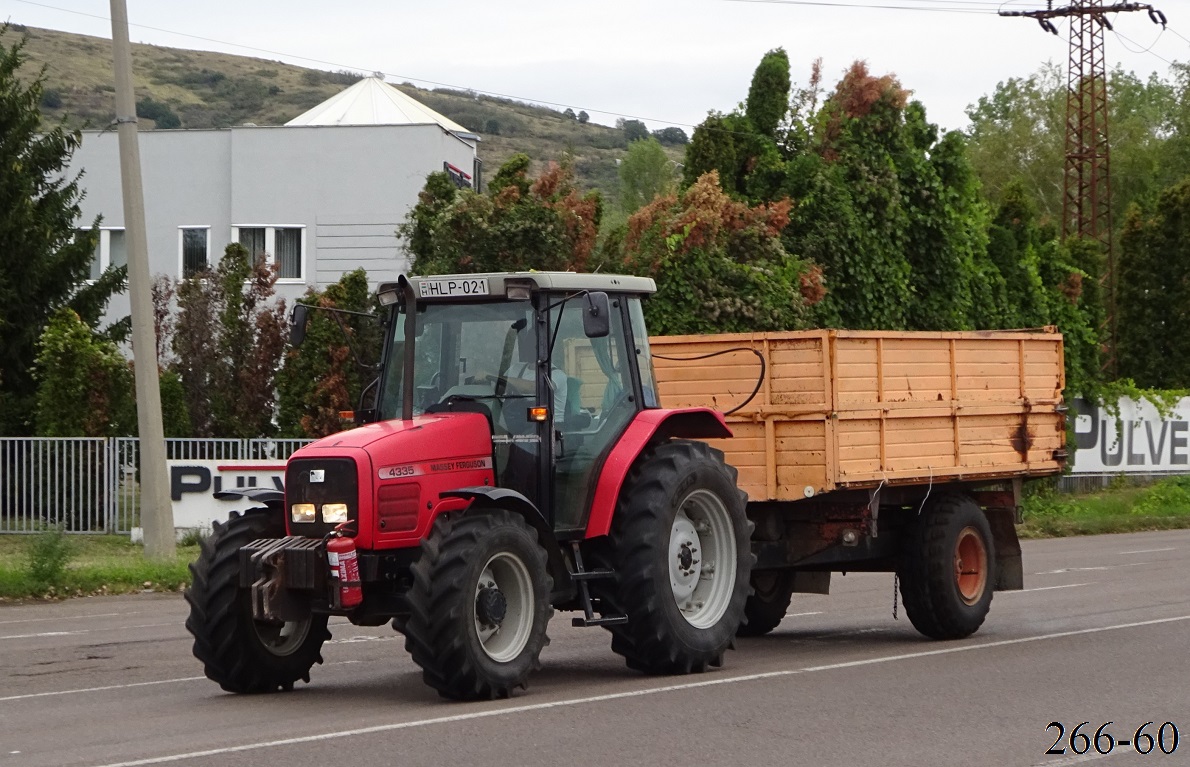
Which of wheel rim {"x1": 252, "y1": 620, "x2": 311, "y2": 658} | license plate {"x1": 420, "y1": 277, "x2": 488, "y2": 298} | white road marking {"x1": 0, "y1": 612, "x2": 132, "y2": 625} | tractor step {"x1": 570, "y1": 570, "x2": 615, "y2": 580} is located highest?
license plate {"x1": 420, "y1": 277, "x2": 488, "y2": 298}

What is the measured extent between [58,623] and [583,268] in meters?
12.8

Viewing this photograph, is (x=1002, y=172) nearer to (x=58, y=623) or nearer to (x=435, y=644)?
(x=58, y=623)

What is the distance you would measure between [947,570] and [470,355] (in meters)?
4.75

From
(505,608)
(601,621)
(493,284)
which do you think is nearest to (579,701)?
(505,608)

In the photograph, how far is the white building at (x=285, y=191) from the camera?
129ft

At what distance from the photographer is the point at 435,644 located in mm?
9516

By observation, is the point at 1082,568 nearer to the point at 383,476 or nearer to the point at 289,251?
the point at 383,476

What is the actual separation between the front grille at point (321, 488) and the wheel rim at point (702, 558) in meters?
2.45

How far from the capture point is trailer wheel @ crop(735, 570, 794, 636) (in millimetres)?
13961

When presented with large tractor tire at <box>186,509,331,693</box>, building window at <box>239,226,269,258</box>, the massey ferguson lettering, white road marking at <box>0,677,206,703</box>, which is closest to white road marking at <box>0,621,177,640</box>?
white road marking at <box>0,677,206,703</box>

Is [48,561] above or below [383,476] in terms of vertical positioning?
below

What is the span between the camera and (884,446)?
12.8 metres

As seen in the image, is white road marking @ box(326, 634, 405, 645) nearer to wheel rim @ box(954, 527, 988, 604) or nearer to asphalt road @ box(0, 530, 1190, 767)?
asphalt road @ box(0, 530, 1190, 767)

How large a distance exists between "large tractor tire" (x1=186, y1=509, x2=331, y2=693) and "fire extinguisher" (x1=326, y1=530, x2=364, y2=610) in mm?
694
